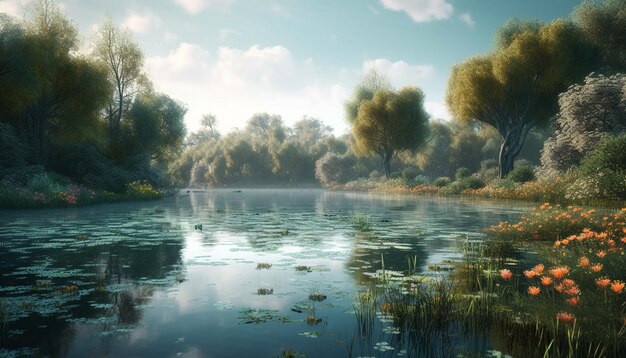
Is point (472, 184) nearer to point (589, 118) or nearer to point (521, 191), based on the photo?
point (521, 191)

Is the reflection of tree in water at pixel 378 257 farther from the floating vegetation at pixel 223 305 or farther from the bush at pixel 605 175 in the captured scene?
the bush at pixel 605 175

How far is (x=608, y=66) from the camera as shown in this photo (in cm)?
3906

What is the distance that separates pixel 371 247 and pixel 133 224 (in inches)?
438

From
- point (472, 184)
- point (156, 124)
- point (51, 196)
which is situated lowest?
point (51, 196)

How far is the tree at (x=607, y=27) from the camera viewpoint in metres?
36.1

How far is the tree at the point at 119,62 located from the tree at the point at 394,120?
92.9 feet

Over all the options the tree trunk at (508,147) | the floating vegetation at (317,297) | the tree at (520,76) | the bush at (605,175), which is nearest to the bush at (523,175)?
the tree trunk at (508,147)

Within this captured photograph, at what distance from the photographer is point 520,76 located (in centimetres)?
3809

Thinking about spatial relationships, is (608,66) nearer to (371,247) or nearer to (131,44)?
(371,247)

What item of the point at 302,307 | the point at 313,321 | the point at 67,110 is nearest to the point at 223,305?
the point at 302,307

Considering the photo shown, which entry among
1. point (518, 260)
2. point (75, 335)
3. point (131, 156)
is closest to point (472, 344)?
point (75, 335)

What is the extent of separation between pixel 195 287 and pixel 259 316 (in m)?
2.38

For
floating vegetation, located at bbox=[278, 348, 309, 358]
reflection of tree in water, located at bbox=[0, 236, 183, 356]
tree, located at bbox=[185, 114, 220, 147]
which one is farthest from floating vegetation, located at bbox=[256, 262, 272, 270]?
tree, located at bbox=[185, 114, 220, 147]

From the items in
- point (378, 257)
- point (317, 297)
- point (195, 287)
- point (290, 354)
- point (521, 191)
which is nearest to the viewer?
point (290, 354)
